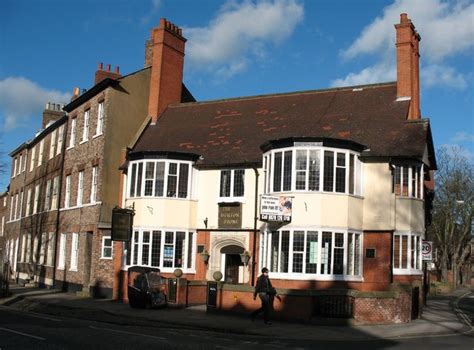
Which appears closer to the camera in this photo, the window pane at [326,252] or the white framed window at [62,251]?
the window pane at [326,252]

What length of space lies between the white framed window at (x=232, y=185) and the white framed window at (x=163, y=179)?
1.66 meters

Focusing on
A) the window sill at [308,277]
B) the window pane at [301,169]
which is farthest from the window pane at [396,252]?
the window pane at [301,169]

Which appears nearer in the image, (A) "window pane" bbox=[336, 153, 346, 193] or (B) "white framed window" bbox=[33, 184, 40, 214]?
(A) "window pane" bbox=[336, 153, 346, 193]

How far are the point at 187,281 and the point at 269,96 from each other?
12291 millimetres

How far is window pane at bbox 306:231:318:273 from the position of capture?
73.9 feet

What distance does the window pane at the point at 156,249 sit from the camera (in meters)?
26.6

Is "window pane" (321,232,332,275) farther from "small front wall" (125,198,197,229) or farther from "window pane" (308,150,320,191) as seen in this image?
"small front wall" (125,198,197,229)

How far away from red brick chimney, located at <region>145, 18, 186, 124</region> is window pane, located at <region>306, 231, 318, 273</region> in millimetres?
13568

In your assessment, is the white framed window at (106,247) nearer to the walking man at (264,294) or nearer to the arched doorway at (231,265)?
the arched doorway at (231,265)

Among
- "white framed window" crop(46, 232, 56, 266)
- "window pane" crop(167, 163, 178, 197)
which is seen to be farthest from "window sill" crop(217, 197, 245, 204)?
"white framed window" crop(46, 232, 56, 266)

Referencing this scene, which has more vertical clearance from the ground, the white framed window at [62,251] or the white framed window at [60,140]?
the white framed window at [60,140]

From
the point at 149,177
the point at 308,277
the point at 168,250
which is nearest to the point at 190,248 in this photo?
the point at 168,250

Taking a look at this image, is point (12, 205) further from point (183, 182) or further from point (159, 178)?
→ point (183, 182)

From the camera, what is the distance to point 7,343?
1247 cm
